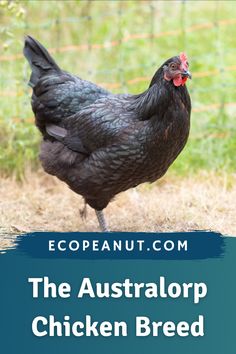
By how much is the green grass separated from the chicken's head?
65.3 inches

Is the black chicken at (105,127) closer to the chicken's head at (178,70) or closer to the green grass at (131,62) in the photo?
the chicken's head at (178,70)

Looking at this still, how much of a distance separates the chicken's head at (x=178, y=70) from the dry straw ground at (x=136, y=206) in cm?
130

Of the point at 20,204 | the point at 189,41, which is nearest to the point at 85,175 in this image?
the point at 20,204

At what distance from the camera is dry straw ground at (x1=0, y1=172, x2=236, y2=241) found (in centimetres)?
589

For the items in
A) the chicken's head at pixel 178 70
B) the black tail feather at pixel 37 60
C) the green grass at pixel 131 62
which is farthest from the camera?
the green grass at pixel 131 62

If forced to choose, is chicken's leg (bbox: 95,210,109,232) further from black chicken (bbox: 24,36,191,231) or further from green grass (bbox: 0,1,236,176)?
green grass (bbox: 0,1,236,176)

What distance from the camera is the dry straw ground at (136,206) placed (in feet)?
19.3

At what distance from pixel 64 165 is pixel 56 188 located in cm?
133

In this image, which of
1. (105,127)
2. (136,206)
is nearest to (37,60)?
(105,127)

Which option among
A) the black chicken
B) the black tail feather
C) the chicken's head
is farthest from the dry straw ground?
the chicken's head

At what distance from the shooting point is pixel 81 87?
5.71m

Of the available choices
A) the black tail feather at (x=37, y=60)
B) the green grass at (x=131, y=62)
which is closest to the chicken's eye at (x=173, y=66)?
the black tail feather at (x=37, y=60)

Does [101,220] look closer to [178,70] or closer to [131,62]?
[178,70]

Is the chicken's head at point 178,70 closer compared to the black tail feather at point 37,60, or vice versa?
the chicken's head at point 178,70
